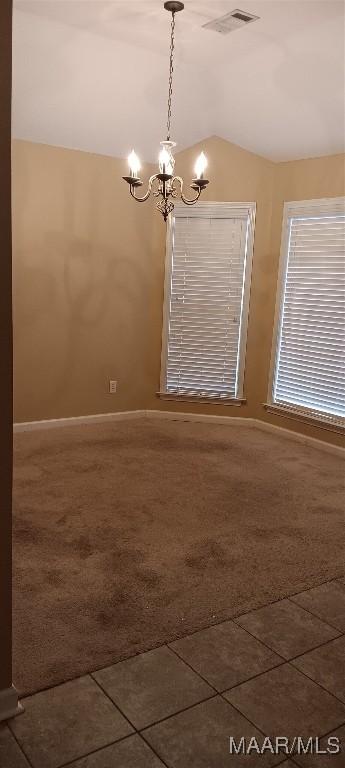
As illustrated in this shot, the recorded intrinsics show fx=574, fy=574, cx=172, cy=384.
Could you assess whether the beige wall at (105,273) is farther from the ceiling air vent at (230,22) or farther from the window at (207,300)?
the ceiling air vent at (230,22)

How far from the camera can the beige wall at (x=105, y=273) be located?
16.0 feet

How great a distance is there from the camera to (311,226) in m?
5.01

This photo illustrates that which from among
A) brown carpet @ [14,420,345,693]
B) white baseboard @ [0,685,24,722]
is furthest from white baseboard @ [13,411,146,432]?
white baseboard @ [0,685,24,722]

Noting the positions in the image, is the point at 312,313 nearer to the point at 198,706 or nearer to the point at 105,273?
the point at 105,273

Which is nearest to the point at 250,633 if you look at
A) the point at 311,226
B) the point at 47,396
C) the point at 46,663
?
the point at 46,663

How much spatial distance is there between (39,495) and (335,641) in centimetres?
207

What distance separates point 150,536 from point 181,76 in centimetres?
323

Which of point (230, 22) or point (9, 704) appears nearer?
point (9, 704)

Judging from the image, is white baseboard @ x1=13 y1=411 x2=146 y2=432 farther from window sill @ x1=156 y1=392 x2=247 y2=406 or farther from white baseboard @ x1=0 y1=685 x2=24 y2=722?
white baseboard @ x1=0 y1=685 x2=24 y2=722

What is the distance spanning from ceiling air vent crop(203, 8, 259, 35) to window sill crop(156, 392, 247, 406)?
10.4 feet

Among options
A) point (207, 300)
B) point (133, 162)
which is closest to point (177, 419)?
point (207, 300)

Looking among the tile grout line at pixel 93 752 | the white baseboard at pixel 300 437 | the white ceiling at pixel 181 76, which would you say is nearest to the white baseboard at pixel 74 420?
the white baseboard at pixel 300 437

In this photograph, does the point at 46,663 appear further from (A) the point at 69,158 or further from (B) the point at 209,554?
(A) the point at 69,158

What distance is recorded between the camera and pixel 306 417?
17.0 feet
